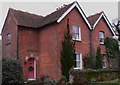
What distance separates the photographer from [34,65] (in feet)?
91.5

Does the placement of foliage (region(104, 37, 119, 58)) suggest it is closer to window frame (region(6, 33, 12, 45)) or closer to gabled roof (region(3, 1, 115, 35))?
gabled roof (region(3, 1, 115, 35))

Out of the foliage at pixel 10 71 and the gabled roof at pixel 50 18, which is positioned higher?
the gabled roof at pixel 50 18

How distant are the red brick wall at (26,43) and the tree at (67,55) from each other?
4.46 metres

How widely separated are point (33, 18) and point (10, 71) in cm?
1090

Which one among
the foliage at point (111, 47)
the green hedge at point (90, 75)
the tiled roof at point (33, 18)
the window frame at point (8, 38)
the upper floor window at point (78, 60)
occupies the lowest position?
the green hedge at point (90, 75)

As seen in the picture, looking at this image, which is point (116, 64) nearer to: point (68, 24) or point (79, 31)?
point (79, 31)

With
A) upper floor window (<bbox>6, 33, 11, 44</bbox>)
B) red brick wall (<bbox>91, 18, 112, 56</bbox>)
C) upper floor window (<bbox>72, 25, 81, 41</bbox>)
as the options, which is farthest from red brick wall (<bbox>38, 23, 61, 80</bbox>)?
red brick wall (<bbox>91, 18, 112, 56</bbox>)

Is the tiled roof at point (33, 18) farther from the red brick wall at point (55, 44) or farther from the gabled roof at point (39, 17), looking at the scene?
the red brick wall at point (55, 44)

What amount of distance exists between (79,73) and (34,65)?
28.7ft

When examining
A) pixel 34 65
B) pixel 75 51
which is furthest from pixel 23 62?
pixel 75 51

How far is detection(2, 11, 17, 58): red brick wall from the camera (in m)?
27.5

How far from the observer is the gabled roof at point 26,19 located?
2777cm

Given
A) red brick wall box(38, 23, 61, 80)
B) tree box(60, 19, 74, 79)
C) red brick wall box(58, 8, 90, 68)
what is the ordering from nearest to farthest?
tree box(60, 19, 74, 79) < red brick wall box(38, 23, 61, 80) < red brick wall box(58, 8, 90, 68)

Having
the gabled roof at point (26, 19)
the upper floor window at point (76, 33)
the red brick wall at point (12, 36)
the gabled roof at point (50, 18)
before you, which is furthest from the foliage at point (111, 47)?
the red brick wall at point (12, 36)
